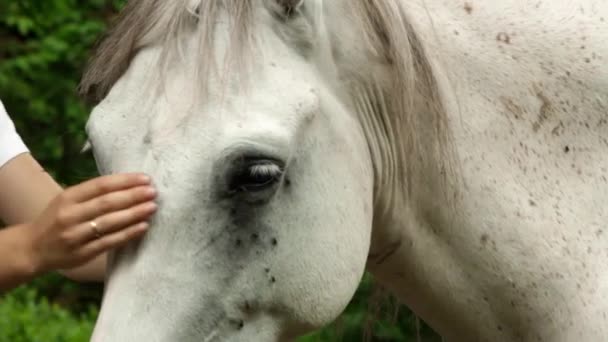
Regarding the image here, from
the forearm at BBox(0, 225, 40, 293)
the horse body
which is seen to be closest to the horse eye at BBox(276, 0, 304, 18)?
the horse body

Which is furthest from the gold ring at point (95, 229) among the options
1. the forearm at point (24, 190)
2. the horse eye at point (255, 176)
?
the forearm at point (24, 190)

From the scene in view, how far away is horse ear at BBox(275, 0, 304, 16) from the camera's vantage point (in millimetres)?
1960

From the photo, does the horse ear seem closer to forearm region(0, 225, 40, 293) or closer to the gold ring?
the gold ring

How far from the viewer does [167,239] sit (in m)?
1.87

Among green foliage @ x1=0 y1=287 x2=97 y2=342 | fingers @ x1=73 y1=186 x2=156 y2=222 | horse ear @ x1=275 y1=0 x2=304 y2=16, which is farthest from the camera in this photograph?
green foliage @ x1=0 y1=287 x2=97 y2=342

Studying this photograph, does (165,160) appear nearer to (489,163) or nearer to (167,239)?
(167,239)

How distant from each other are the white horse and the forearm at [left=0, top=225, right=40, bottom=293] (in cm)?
28

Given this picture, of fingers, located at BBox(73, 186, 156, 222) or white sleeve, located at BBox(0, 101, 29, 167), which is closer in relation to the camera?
fingers, located at BBox(73, 186, 156, 222)

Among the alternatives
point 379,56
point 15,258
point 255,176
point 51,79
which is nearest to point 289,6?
point 379,56

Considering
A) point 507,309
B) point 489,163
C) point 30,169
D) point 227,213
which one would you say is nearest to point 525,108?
point 489,163

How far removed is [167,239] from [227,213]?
0.10 meters

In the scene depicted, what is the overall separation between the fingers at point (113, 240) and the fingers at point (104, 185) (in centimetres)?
6

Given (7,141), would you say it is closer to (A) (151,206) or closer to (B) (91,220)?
(B) (91,220)

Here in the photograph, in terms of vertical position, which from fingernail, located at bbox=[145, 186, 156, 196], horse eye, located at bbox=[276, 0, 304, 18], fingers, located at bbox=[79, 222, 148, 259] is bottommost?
fingers, located at bbox=[79, 222, 148, 259]
